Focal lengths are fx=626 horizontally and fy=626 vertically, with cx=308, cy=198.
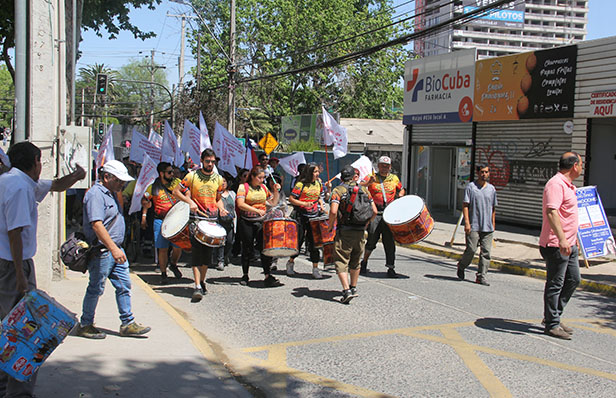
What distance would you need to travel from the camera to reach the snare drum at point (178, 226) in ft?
27.6

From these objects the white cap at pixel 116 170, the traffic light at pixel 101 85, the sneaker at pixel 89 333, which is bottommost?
the sneaker at pixel 89 333

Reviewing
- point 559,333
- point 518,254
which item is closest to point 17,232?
point 559,333

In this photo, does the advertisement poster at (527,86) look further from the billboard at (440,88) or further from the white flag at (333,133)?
the white flag at (333,133)

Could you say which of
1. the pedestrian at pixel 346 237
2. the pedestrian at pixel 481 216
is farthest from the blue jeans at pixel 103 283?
the pedestrian at pixel 481 216

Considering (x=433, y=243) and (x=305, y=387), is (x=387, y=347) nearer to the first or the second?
(x=305, y=387)

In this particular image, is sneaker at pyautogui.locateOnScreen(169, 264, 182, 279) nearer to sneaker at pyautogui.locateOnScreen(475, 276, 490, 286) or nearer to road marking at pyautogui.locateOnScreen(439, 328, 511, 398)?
road marking at pyautogui.locateOnScreen(439, 328, 511, 398)

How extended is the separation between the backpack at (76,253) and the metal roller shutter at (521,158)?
44.8 ft

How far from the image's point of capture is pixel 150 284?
374 inches

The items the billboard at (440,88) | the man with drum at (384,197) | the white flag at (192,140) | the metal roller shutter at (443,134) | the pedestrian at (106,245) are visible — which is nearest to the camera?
the pedestrian at (106,245)

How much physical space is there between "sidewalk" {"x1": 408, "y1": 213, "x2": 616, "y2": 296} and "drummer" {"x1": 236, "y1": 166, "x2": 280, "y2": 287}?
5.10m

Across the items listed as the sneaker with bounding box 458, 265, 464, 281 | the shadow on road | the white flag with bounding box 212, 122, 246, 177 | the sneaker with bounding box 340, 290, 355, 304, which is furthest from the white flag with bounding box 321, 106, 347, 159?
the shadow on road

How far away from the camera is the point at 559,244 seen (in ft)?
21.4

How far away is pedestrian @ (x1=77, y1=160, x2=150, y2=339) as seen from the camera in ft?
18.7

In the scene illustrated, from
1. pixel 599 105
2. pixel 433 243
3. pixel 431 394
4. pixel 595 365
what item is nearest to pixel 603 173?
pixel 599 105
